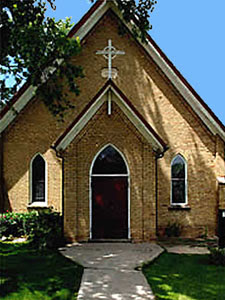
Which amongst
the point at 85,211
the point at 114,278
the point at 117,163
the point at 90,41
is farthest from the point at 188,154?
the point at 114,278

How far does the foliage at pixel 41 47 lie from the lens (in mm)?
13875

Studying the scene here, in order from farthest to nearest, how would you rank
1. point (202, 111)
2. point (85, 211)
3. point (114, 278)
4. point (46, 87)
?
point (202, 111)
point (46, 87)
point (85, 211)
point (114, 278)

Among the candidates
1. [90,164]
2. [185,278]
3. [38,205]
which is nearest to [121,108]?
[90,164]

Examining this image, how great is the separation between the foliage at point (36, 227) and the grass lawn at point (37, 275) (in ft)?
2.21

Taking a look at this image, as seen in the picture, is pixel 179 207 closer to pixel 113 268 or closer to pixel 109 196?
pixel 109 196

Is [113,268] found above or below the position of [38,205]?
below

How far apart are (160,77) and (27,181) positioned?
25.2ft

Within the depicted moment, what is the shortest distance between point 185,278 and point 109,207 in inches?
223

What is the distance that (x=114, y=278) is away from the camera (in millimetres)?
9570

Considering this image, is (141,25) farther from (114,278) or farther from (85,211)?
(114,278)

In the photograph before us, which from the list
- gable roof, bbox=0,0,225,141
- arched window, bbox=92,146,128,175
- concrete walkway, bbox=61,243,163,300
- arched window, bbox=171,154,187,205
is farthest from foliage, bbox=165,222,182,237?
gable roof, bbox=0,0,225,141

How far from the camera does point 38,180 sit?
1703 cm

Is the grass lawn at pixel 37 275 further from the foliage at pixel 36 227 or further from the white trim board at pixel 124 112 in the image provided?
the white trim board at pixel 124 112

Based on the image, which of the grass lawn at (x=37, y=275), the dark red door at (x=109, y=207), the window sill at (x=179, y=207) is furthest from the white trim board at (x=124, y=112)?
the grass lawn at (x=37, y=275)
